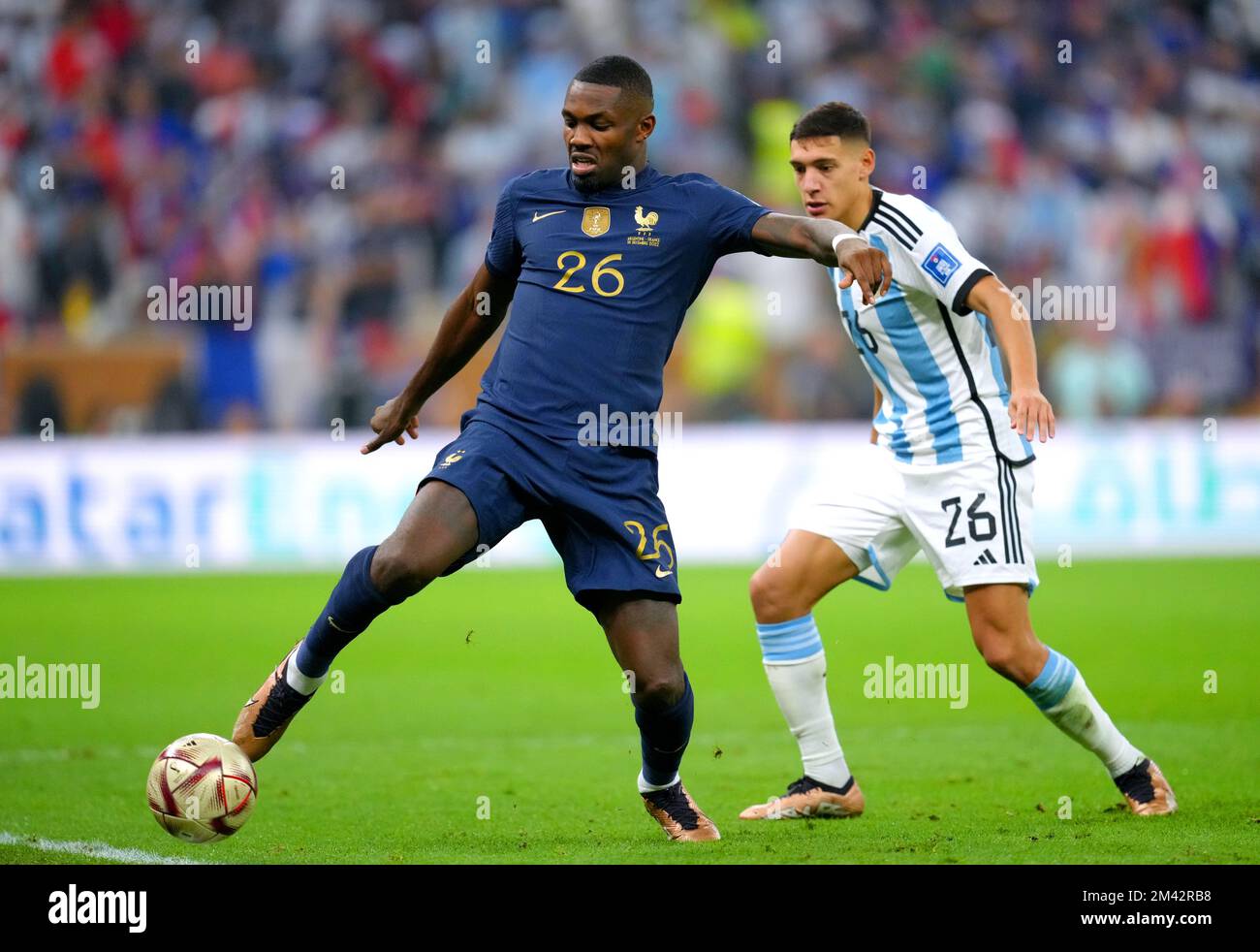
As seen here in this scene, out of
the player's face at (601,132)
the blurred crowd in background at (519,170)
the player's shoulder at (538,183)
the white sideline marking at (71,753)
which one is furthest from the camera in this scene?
the blurred crowd in background at (519,170)

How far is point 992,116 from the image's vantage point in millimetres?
19812

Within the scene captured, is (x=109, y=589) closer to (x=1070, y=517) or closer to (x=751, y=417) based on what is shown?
(x=751, y=417)

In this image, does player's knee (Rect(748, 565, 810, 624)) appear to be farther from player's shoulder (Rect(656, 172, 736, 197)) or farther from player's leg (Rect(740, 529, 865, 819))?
player's shoulder (Rect(656, 172, 736, 197))

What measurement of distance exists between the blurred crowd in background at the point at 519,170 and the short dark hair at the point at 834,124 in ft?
34.4

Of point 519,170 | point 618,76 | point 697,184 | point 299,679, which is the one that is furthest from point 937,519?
point 519,170

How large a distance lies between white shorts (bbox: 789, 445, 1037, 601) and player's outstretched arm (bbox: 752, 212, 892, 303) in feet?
4.25

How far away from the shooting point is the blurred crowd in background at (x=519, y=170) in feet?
56.6

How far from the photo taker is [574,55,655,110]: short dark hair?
5.69m

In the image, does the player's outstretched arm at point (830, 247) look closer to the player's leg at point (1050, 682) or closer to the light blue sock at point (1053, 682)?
the player's leg at point (1050, 682)

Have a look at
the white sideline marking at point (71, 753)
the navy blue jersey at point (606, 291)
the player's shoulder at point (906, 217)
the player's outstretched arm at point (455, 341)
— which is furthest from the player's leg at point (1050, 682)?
the white sideline marking at point (71, 753)

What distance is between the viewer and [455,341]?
20.1 ft

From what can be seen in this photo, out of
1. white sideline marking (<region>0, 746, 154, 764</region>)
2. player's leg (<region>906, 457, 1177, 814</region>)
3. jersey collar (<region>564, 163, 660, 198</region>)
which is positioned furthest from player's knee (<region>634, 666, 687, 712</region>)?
white sideline marking (<region>0, 746, 154, 764</region>)

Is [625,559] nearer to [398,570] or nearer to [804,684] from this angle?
[398,570]

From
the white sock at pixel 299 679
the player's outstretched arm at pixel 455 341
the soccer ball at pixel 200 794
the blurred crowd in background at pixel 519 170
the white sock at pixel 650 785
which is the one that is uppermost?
the blurred crowd in background at pixel 519 170
